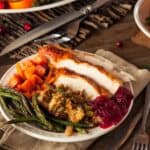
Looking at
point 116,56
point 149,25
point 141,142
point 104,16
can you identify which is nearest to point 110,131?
point 141,142

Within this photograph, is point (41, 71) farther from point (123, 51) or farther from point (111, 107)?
point (123, 51)

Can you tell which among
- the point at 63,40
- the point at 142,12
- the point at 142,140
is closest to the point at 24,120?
the point at 142,140

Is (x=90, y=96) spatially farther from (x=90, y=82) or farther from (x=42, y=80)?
(x=42, y=80)

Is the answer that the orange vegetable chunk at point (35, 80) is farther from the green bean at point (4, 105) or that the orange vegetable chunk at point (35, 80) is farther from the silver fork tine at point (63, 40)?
the silver fork tine at point (63, 40)

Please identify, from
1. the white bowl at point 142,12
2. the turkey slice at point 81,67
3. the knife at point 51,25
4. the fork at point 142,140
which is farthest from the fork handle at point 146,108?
the knife at point 51,25

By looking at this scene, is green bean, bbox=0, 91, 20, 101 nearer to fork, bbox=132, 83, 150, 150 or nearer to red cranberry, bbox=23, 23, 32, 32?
fork, bbox=132, 83, 150, 150
